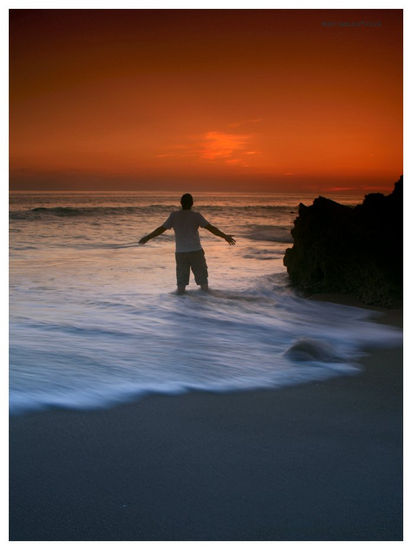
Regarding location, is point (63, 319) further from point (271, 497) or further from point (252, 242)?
point (252, 242)

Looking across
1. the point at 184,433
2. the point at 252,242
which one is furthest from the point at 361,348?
the point at 252,242

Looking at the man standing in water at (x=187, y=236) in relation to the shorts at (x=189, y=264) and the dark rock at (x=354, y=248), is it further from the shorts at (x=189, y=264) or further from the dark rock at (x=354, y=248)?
the dark rock at (x=354, y=248)

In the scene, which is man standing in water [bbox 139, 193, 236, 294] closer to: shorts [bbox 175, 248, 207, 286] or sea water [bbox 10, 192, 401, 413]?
shorts [bbox 175, 248, 207, 286]

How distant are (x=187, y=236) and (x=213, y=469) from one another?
18.8 ft

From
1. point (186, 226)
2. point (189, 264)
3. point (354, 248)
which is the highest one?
point (186, 226)

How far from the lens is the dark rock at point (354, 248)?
7.90 meters

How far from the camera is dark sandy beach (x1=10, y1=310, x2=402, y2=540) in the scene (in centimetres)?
235

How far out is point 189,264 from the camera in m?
8.52

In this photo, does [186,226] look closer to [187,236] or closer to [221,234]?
[187,236]

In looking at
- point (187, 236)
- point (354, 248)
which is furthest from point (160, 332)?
point (354, 248)

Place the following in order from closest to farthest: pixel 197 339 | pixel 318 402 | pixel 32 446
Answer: pixel 32 446 → pixel 318 402 → pixel 197 339

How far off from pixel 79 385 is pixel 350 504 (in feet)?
7.86

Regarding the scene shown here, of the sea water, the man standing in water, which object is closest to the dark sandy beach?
the sea water

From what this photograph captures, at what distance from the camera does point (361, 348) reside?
552 cm
